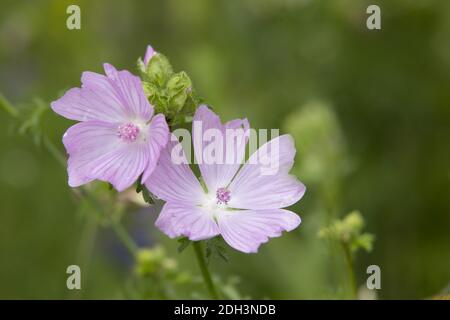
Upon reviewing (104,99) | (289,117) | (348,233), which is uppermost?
(289,117)

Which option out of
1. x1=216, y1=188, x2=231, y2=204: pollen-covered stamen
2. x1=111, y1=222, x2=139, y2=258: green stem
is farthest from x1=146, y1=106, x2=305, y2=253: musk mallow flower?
x1=111, y1=222, x2=139, y2=258: green stem

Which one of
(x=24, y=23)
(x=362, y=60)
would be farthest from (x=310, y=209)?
(x=24, y=23)

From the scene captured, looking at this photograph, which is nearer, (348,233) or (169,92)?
(169,92)

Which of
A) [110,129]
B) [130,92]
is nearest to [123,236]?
[110,129]

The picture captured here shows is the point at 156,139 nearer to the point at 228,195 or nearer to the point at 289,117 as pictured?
the point at 228,195
